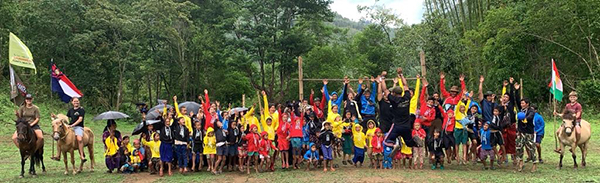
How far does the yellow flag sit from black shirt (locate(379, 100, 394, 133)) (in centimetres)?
810

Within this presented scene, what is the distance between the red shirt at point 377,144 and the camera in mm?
10336

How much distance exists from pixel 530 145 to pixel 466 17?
2281 centimetres

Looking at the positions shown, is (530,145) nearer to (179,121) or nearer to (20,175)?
(179,121)

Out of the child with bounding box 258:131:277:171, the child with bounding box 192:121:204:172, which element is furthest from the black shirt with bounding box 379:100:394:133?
the child with bounding box 192:121:204:172

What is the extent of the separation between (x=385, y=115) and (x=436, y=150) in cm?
140

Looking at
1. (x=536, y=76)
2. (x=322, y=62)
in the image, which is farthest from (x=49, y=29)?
(x=536, y=76)

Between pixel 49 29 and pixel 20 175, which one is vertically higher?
pixel 49 29

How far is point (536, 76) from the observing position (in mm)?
26062

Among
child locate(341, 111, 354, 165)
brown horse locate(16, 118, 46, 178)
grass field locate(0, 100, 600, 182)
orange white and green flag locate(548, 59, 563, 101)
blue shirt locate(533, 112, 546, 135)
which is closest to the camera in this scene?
grass field locate(0, 100, 600, 182)

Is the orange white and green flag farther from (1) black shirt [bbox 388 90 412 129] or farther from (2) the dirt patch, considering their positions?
(2) the dirt patch

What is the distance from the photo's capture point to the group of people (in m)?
9.80

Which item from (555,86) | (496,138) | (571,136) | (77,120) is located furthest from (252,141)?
(555,86)

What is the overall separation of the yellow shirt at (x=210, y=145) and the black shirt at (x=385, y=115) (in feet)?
11.6

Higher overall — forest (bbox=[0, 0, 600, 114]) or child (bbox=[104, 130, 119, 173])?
forest (bbox=[0, 0, 600, 114])
